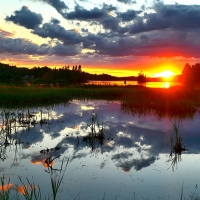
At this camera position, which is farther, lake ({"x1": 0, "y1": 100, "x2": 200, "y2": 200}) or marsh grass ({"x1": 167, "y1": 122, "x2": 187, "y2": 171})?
marsh grass ({"x1": 167, "y1": 122, "x2": 187, "y2": 171})

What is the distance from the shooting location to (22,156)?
317 inches

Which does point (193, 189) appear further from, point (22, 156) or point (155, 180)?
point (22, 156)

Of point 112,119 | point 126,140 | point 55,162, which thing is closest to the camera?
point 55,162

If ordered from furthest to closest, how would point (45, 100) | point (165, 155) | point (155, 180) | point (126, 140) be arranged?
point (45, 100) < point (126, 140) < point (165, 155) < point (155, 180)

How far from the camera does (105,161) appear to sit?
7875 millimetres

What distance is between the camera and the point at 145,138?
1109 cm

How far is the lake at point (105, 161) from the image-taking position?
19.3 ft

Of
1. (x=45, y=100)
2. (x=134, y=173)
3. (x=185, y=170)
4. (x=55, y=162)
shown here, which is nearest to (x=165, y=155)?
(x=185, y=170)

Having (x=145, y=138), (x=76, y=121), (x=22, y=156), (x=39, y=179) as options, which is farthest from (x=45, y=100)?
(x=39, y=179)

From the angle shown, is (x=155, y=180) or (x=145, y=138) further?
(x=145, y=138)

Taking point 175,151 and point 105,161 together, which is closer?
point 105,161

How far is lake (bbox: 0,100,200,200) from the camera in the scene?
19.3 feet

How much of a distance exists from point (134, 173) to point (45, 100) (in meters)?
18.1

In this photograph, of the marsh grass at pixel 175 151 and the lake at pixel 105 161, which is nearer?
the lake at pixel 105 161
